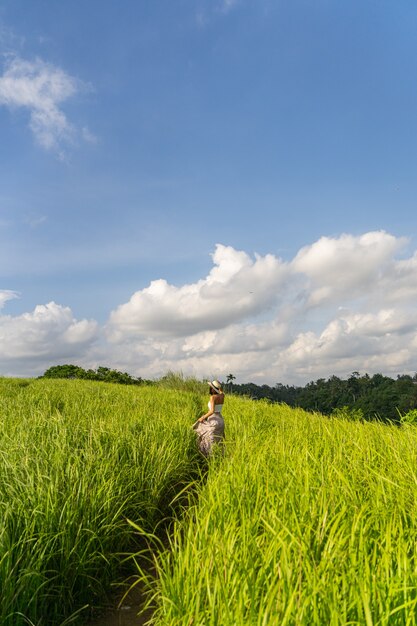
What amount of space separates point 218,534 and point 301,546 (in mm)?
742

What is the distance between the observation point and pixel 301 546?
9.27ft

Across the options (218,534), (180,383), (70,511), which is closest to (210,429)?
(70,511)

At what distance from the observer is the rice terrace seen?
2.49m

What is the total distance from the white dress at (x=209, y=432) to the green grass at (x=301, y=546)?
1.60 metres

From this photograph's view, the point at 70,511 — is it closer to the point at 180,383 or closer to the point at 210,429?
the point at 210,429

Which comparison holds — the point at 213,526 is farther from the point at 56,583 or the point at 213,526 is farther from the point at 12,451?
the point at 12,451

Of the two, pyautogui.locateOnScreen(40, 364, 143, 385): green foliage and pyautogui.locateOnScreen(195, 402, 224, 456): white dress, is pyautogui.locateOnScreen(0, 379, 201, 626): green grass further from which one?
pyautogui.locateOnScreen(40, 364, 143, 385): green foliage

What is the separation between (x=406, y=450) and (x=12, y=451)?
414 cm

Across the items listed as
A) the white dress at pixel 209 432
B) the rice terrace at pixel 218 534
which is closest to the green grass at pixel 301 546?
the rice terrace at pixel 218 534

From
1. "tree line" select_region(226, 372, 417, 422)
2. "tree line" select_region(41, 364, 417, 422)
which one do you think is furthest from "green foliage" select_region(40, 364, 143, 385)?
"tree line" select_region(226, 372, 417, 422)

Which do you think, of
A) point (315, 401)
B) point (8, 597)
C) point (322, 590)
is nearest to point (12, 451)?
point (8, 597)

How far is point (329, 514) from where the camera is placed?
343 centimetres

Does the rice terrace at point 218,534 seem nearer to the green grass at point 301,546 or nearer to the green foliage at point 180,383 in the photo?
the green grass at point 301,546

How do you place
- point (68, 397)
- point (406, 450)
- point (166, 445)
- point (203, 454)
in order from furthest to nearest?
point (68, 397) < point (203, 454) < point (166, 445) < point (406, 450)
